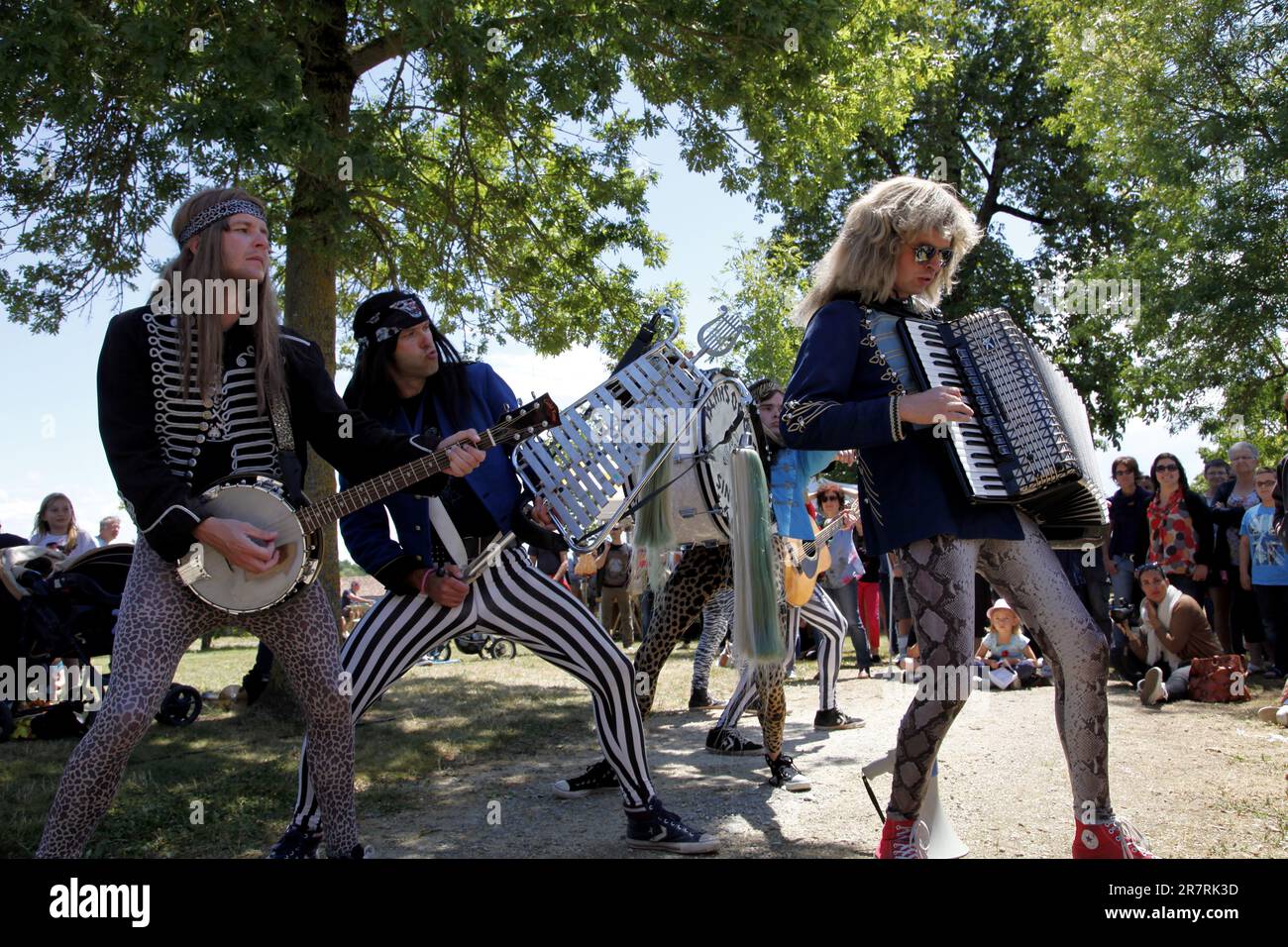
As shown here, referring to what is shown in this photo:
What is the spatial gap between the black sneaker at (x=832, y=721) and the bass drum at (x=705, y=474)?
1.92 m

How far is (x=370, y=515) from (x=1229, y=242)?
14.1 m

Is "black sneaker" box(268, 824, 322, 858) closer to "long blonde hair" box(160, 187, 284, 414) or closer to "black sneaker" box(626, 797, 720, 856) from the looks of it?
"black sneaker" box(626, 797, 720, 856)

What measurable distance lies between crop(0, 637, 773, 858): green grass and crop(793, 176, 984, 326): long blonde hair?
328cm

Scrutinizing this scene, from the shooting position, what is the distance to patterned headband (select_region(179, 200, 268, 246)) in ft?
12.2

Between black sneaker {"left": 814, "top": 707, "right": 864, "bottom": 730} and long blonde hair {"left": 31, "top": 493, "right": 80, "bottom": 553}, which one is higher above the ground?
long blonde hair {"left": 31, "top": 493, "right": 80, "bottom": 553}

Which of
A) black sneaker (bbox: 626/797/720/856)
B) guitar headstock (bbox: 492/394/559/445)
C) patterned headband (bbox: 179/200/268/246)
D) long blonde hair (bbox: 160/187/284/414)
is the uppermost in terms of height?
patterned headband (bbox: 179/200/268/246)

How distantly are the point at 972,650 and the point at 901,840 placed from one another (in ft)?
2.21

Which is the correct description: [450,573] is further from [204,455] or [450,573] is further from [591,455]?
[204,455]

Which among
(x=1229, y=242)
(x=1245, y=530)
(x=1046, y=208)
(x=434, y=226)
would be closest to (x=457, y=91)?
(x=434, y=226)

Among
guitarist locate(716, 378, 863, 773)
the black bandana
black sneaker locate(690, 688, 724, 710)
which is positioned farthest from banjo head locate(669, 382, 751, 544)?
black sneaker locate(690, 688, 724, 710)

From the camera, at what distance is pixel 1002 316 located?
3.87 m

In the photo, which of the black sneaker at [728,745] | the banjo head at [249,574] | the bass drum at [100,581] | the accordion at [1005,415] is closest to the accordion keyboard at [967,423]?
the accordion at [1005,415]

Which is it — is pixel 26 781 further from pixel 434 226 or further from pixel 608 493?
pixel 434 226

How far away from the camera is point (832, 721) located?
766 centimetres
